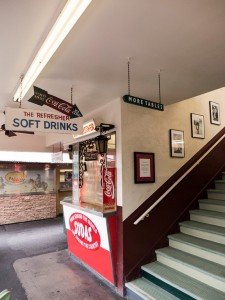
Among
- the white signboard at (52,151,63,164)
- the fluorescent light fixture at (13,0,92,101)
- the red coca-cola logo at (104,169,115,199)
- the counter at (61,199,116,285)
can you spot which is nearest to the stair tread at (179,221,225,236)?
the counter at (61,199,116,285)

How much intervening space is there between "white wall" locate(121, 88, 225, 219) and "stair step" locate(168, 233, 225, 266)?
962 millimetres

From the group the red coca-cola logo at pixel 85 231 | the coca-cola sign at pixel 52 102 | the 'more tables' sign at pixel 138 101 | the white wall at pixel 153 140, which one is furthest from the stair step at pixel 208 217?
the coca-cola sign at pixel 52 102

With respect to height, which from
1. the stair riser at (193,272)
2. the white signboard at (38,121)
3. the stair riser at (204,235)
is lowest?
the stair riser at (193,272)

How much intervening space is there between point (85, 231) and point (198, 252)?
2064mm

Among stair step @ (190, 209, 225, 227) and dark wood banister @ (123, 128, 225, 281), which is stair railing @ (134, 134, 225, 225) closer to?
dark wood banister @ (123, 128, 225, 281)

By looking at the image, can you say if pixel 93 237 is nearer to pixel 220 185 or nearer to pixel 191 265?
pixel 191 265

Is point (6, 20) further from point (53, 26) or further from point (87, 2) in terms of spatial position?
point (87, 2)

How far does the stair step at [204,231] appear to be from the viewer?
366cm

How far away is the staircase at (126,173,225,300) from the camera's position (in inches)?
119

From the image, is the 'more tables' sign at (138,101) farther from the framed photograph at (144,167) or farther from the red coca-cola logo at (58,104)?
the framed photograph at (144,167)

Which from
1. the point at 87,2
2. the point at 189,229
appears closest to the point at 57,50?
the point at 87,2

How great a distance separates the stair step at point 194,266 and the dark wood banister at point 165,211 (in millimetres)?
240

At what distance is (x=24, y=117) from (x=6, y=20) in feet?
3.81

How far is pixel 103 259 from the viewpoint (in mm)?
Result: 3854
